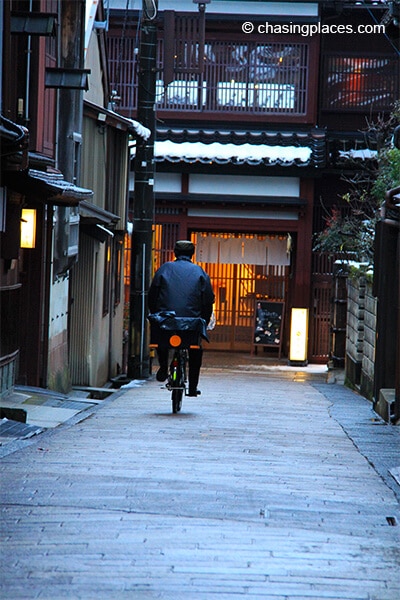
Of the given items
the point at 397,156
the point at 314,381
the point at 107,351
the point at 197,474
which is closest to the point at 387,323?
the point at 397,156

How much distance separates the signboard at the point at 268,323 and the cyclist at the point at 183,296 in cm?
1675

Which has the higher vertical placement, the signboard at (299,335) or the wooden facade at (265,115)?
the wooden facade at (265,115)

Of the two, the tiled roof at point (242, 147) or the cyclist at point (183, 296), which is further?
the tiled roof at point (242, 147)

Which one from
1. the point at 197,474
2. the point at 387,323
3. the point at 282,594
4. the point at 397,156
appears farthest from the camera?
the point at 397,156

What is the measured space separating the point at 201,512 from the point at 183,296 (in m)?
6.56

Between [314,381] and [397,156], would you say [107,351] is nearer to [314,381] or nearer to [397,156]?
[314,381]

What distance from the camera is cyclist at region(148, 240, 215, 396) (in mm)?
13578

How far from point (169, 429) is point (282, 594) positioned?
6272mm

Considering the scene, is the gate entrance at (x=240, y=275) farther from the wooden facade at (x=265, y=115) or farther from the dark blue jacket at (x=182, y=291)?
the dark blue jacket at (x=182, y=291)

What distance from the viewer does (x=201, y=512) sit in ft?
23.6

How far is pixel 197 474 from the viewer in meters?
8.61

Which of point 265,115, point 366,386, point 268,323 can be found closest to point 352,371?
point 366,386

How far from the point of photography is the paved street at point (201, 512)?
18.4 feet

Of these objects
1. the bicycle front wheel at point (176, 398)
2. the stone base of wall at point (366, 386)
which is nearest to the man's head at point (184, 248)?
the bicycle front wheel at point (176, 398)
